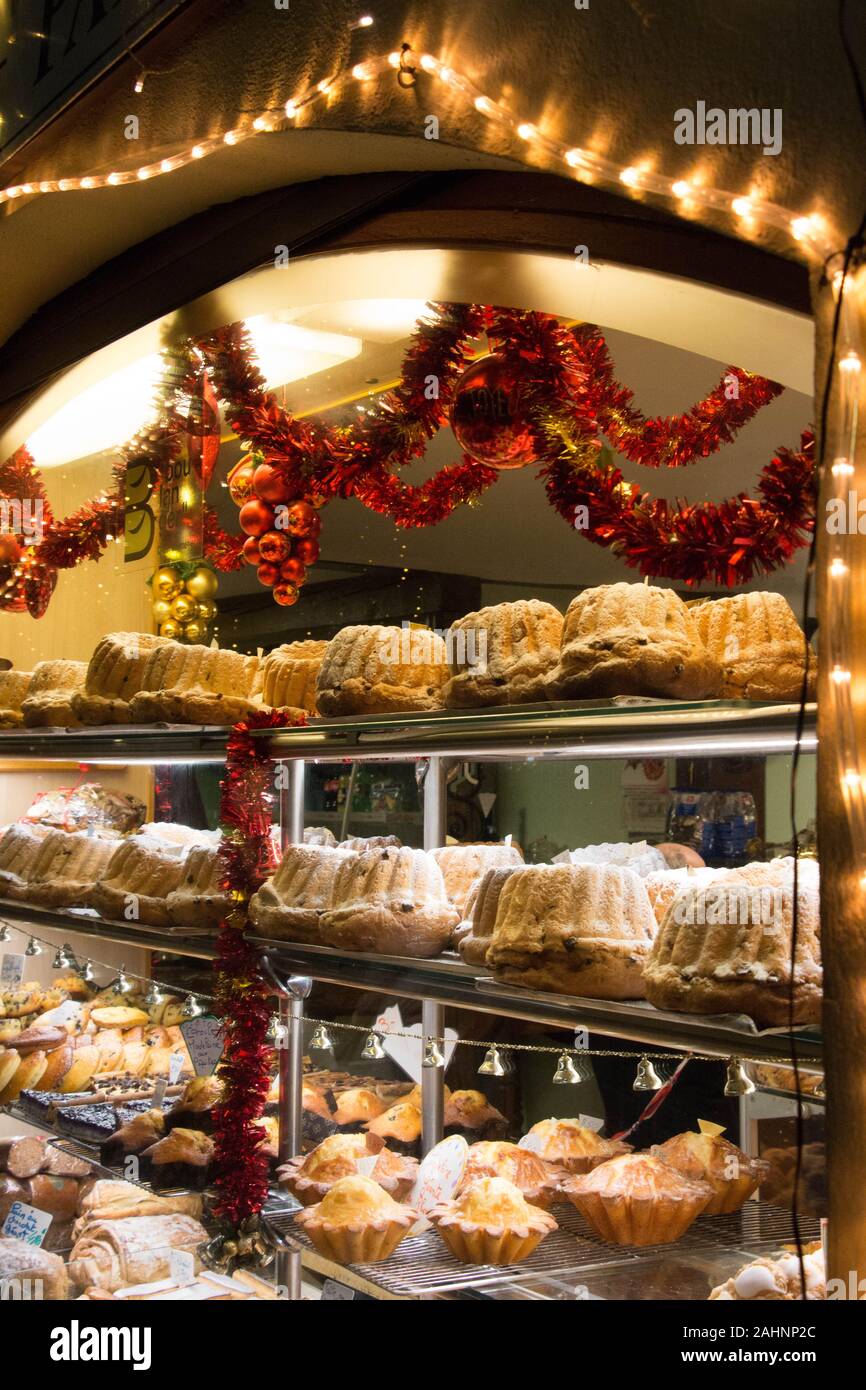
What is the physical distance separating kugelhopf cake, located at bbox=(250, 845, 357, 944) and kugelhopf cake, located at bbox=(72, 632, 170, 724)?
820 mm

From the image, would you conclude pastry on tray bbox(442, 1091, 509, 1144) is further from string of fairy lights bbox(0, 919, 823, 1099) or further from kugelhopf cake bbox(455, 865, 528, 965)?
kugelhopf cake bbox(455, 865, 528, 965)

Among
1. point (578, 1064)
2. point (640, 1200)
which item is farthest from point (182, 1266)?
point (640, 1200)

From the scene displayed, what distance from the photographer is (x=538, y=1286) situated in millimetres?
2535

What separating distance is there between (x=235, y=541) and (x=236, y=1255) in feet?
8.11

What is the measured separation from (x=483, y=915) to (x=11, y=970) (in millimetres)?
3548

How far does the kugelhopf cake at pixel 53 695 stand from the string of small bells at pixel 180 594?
1.60 feet

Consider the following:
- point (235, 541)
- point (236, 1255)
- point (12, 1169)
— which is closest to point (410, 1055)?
point (236, 1255)

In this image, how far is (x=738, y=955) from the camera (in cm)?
202

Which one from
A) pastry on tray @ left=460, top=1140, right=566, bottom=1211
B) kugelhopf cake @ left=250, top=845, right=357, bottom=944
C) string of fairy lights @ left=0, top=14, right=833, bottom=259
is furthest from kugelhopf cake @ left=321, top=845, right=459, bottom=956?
string of fairy lights @ left=0, top=14, right=833, bottom=259

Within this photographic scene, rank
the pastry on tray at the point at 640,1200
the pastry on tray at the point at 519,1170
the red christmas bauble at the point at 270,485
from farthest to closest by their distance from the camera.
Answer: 1. the red christmas bauble at the point at 270,485
2. the pastry on tray at the point at 519,1170
3. the pastry on tray at the point at 640,1200

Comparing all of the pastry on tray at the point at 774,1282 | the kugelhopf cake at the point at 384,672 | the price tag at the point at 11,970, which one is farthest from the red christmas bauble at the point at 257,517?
the price tag at the point at 11,970

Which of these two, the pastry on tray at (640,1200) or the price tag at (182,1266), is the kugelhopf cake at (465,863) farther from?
the price tag at (182,1266)

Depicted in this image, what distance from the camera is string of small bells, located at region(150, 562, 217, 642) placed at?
4.63 meters

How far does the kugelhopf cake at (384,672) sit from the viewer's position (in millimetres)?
2824
